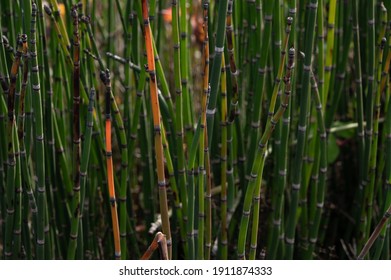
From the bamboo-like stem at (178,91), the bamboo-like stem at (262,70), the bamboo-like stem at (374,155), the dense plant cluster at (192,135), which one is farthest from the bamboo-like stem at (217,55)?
the bamboo-like stem at (374,155)

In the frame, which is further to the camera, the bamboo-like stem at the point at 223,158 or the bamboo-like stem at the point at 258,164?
the bamboo-like stem at the point at 223,158

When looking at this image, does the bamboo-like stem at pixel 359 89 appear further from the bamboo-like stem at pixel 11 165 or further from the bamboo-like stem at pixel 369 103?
→ the bamboo-like stem at pixel 11 165

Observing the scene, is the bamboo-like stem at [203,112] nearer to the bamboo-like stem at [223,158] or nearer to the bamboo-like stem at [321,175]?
the bamboo-like stem at [223,158]

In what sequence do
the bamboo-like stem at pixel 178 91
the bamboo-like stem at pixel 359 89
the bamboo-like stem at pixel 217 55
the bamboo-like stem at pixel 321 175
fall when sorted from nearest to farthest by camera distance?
the bamboo-like stem at pixel 217 55 < the bamboo-like stem at pixel 178 91 < the bamboo-like stem at pixel 321 175 < the bamboo-like stem at pixel 359 89

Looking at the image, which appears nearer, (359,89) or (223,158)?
(223,158)

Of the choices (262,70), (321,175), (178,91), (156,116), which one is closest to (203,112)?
(156,116)

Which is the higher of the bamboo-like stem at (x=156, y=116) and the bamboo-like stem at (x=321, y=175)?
the bamboo-like stem at (x=156, y=116)

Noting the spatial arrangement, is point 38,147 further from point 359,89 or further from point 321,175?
point 359,89

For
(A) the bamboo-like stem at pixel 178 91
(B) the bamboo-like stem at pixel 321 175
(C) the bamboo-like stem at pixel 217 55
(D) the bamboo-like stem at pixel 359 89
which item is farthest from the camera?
(D) the bamboo-like stem at pixel 359 89

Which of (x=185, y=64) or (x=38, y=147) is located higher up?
(x=185, y=64)

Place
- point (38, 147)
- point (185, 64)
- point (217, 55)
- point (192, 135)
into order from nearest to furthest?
point (217, 55) → point (38, 147) → point (185, 64) → point (192, 135)

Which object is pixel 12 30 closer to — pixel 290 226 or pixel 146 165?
pixel 146 165
